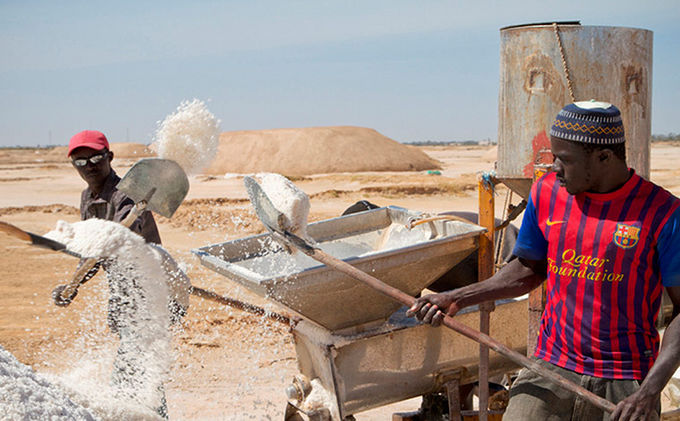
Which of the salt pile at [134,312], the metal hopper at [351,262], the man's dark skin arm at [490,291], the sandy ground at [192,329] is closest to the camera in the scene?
the man's dark skin arm at [490,291]

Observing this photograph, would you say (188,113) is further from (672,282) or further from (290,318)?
(672,282)

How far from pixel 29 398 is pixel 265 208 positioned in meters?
1.21

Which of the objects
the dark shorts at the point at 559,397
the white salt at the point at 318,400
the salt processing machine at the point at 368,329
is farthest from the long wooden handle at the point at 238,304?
the dark shorts at the point at 559,397

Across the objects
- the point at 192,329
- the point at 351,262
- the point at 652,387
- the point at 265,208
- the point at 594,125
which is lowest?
the point at 192,329

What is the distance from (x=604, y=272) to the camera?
2166 millimetres

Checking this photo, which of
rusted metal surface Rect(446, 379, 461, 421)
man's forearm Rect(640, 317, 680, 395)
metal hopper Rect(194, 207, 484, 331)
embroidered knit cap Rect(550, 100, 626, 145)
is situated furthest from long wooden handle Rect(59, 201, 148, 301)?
man's forearm Rect(640, 317, 680, 395)

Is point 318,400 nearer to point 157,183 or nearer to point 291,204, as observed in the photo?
point 291,204

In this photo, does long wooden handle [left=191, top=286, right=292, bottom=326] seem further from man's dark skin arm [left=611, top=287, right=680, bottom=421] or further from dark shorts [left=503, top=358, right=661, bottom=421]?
man's dark skin arm [left=611, top=287, right=680, bottom=421]

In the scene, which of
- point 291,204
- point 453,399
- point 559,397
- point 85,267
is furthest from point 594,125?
point 85,267

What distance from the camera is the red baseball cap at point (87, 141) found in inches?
136

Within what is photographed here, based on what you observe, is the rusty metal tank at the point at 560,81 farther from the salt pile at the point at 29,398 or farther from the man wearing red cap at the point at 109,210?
the salt pile at the point at 29,398

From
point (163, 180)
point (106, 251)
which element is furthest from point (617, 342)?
point (163, 180)

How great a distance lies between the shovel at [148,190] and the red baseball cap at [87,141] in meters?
0.42

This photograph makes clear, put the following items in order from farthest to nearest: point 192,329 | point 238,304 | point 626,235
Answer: point 192,329 → point 238,304 → point 626,235
